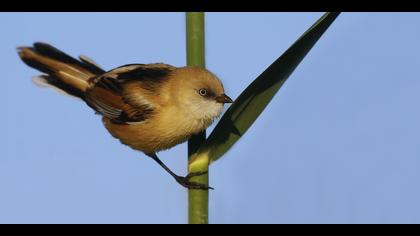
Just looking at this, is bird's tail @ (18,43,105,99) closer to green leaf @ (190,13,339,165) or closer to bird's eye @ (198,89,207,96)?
bird's eye @ (198,89,207,96)

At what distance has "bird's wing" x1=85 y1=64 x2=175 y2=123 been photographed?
12.1 feet

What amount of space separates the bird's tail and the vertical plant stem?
1.49 metres

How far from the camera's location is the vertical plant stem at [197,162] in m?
1.96

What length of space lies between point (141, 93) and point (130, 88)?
9 cm

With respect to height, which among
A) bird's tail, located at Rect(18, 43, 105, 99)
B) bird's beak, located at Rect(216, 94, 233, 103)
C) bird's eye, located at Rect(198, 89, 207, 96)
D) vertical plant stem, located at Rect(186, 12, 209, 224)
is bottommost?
vertical plant stem, located at Rect(186, 12, 209, 224)

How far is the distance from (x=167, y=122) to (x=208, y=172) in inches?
55.4

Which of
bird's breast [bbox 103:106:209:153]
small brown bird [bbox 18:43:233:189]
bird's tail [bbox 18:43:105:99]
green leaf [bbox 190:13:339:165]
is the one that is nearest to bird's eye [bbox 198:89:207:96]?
small brown bird [bbox 18:43:233:189]

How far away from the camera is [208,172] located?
221 centimetres

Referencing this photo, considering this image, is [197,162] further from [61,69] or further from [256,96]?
[61,69]

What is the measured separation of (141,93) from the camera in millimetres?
3695

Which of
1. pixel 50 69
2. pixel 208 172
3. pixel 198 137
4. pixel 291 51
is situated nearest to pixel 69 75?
pixel 50 69

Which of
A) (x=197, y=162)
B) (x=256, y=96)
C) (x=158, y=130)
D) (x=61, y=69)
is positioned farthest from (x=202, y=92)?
(x=256, y=96)

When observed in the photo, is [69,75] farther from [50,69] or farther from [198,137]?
[198,137]

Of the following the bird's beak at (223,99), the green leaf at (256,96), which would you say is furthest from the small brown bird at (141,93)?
the green leaf at (256,96)
